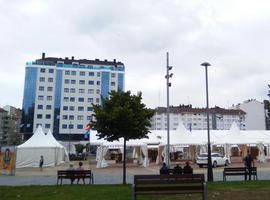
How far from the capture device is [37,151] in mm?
47500

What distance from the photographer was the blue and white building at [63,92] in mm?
113938

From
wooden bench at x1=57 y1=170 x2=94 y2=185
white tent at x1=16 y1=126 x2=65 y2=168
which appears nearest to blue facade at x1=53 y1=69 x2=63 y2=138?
white tent at x1=16 y1=126 x2=65 y2=168

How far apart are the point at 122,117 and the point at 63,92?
10061 cm

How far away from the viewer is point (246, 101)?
6289 inches

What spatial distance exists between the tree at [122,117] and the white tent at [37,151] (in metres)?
27.9

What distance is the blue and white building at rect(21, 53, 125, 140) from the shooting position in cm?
11394

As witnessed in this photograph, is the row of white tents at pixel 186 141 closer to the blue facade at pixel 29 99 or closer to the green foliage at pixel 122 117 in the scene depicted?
the green foliage at pixel 122 117

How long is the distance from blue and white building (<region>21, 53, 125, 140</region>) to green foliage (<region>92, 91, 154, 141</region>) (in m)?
94.8

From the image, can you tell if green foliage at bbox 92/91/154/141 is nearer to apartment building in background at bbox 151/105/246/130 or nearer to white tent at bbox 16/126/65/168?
white tent at bbox 16/126/65/168

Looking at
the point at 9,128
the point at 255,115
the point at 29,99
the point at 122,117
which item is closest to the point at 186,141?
the point at 122,117

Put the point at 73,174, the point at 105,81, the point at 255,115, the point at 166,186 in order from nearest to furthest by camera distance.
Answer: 1. the point at 166,186
2. the point at 73,174
3. the point at 105,81
4. the point at 255,115

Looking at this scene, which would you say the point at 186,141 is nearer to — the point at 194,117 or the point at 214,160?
the point at 214,160

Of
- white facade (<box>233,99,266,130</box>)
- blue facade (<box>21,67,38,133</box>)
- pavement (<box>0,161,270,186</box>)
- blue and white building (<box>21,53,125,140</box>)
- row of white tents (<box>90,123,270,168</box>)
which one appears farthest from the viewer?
white facade (<box>233,99,266,130</box>)

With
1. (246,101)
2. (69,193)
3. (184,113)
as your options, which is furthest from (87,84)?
(69,193)
